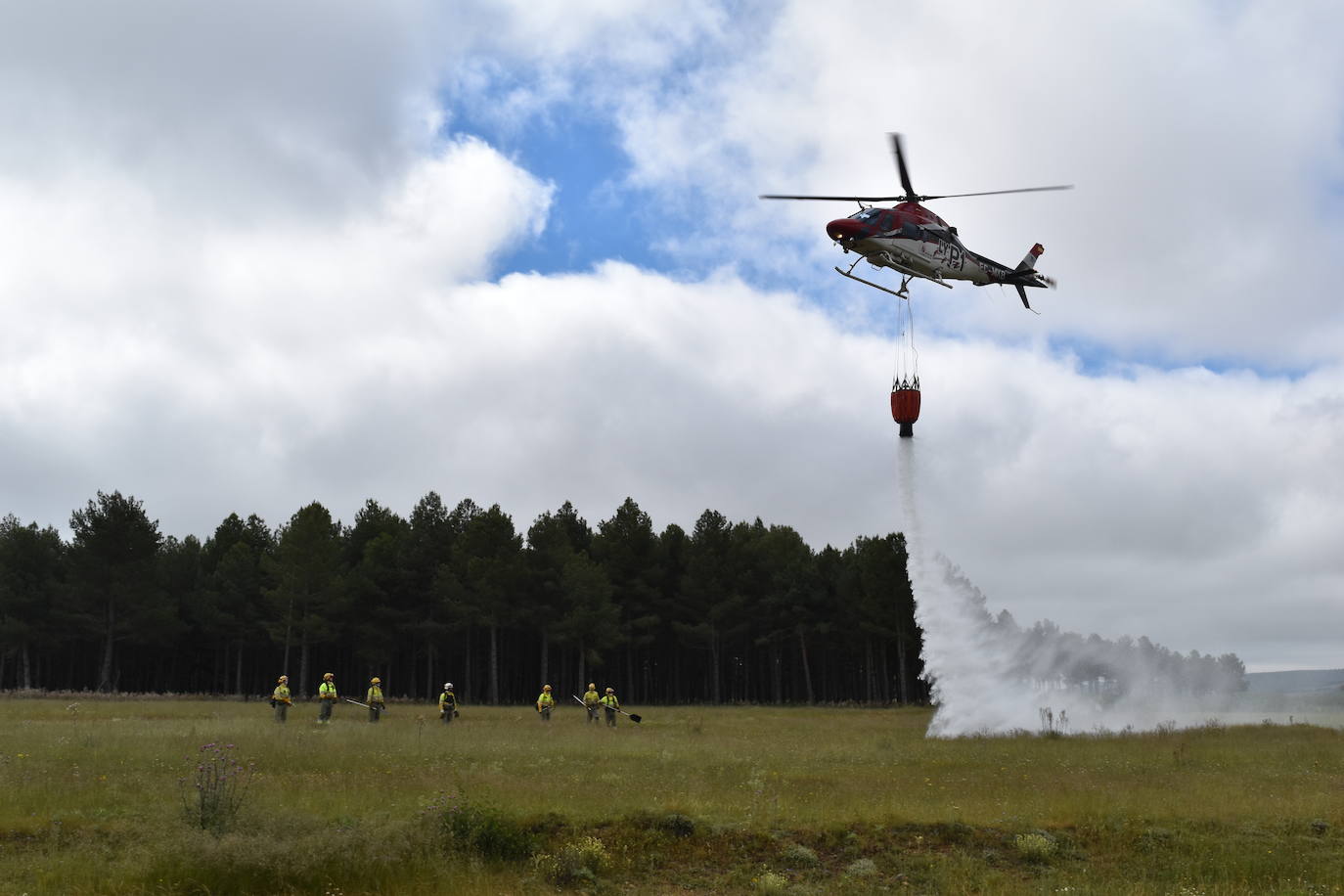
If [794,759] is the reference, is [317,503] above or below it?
above

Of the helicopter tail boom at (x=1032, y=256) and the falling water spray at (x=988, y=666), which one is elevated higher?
the helicopter tail boom at (x=1032, y=256)

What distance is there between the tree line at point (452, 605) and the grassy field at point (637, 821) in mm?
37659

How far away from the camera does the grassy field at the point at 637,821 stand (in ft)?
43.9

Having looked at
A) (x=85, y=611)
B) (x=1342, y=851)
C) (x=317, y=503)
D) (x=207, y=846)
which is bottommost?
(x=1342, y=851)

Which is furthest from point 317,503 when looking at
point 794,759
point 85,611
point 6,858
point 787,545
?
point 6,858

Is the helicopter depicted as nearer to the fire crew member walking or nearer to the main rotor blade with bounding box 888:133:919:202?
the main rotor blade with bounding box 888:133:919:202

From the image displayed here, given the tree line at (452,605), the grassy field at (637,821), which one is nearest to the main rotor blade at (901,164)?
the grassy field at (637,821)

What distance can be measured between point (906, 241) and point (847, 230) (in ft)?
6.86

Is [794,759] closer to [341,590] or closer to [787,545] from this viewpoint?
[341,590]

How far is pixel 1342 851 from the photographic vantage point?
16156mm

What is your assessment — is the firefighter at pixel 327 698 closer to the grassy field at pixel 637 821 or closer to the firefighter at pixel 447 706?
the firefighter at pixel 447 706

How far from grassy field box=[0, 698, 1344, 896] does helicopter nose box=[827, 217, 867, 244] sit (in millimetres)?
16160

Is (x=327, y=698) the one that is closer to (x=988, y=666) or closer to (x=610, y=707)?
(x=610, y=707)

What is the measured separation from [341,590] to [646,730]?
34948mm
